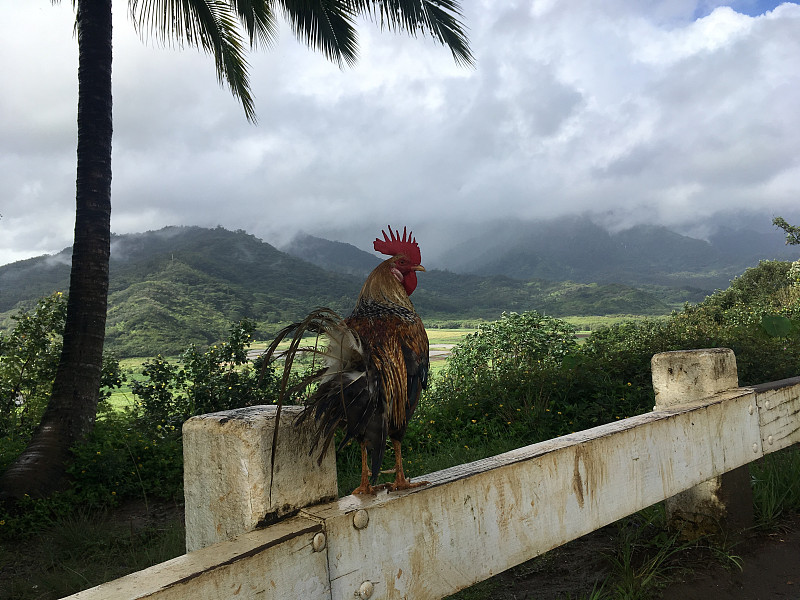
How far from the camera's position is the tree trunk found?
5402mm

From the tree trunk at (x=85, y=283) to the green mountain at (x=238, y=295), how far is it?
248 centimetres

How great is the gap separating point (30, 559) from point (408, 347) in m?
4.40

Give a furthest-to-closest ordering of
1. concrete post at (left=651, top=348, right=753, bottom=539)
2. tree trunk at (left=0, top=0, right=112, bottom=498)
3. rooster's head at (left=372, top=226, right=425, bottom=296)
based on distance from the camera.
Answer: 1. tree trunk at (left=0, top=0, right=112, bottom=498)
2. concrete post at (left=651, top=348, right=753, bottom=539)
3. rooster's head at (left=372, top=226, right=425, bottom=296)

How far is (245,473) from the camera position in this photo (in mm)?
1311

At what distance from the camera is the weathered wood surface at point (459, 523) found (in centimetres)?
118

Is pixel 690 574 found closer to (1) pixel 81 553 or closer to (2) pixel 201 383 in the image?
(1) pixel 81 553

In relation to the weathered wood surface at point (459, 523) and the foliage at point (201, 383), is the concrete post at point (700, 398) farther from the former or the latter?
the foliage at point (201, 383)

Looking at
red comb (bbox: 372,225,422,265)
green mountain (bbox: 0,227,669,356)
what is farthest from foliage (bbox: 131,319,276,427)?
red comb (bbox: 372,225,422,265)

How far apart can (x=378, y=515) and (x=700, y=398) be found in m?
2.21

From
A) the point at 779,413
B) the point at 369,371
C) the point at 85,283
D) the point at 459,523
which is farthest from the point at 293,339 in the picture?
the point at 85,283

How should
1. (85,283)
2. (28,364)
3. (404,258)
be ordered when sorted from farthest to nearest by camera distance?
(28,364), (85,283), (404,258)

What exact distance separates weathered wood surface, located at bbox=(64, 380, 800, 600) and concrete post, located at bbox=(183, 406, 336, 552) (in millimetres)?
54

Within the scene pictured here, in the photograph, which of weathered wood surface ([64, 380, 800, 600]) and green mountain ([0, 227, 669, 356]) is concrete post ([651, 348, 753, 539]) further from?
green mountain ([0, 227, 669, 356])

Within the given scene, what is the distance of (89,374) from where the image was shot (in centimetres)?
565
